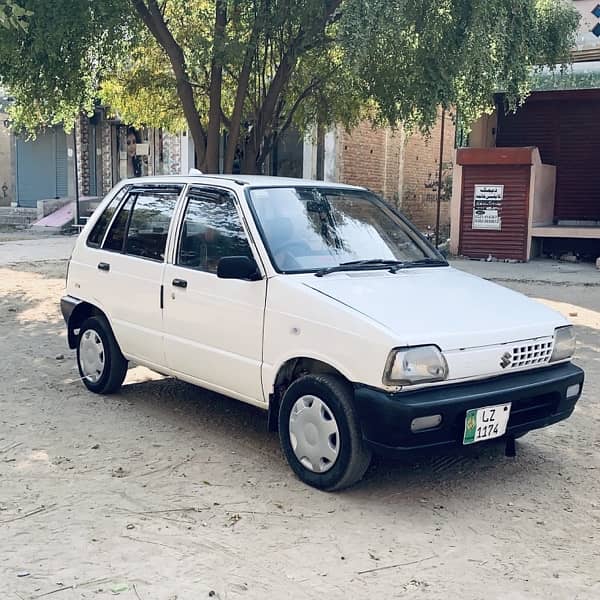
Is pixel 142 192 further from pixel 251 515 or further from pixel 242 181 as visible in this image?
pixel 251 515

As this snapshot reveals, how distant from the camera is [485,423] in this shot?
4141 mm

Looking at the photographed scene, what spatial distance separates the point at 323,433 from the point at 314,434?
0.07 meters

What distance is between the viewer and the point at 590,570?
3570mm

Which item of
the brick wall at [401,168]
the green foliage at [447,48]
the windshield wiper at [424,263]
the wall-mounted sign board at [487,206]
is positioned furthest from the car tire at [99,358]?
the brick wall at [401,168]

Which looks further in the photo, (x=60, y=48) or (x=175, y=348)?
(x=60, y=48)

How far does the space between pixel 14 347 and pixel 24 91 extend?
468 centimetres

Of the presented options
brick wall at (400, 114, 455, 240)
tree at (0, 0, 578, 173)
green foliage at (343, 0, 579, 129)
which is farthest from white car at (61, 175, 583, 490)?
brick wall at (400, 114, 455, 240)

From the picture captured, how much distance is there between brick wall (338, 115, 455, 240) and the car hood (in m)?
15.9

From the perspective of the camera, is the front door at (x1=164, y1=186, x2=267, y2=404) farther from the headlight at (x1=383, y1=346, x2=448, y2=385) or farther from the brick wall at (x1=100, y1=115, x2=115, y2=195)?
the brick wall at (x1=100, y1=115, x2=115, y2=195)

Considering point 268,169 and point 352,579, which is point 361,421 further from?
point 268,169

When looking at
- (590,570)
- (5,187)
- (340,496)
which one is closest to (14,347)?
(340,496)

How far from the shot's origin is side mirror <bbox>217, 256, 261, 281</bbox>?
184 inches

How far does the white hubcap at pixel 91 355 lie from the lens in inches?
245

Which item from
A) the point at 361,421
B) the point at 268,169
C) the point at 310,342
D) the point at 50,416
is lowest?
the point at 50,416
